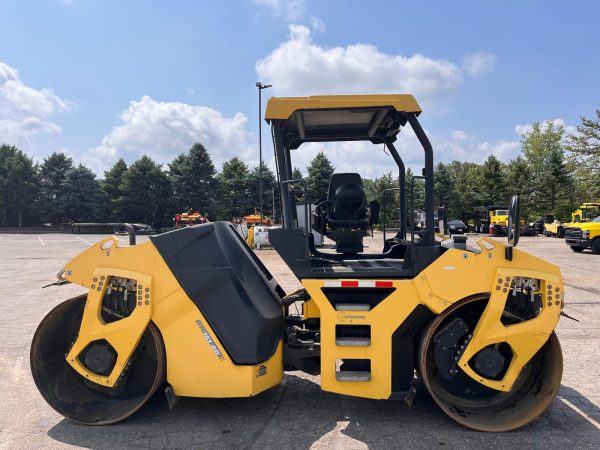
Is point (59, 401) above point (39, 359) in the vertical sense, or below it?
below

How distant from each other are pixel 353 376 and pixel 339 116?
7.41 feet

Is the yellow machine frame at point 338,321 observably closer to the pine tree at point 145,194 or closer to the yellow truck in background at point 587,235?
the yellow truck in background at point 587,235

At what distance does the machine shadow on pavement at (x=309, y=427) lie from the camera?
10.6 feet

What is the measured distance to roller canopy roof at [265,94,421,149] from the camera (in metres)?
3.60

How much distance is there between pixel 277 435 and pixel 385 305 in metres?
1.26

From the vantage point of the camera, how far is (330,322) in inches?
135

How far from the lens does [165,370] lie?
3.53 m

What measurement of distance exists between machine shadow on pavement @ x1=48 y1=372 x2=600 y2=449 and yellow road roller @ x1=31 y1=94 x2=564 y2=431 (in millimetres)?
152

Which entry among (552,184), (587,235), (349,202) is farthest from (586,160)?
(349,202)

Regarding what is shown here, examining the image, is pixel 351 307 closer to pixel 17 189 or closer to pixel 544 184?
pixel 544 184

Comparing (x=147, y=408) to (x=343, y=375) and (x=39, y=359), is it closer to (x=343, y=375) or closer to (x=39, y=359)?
(x=39, y=359)

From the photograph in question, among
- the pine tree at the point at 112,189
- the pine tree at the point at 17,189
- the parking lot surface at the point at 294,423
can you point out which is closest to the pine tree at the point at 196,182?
the pine tree at the point at 112,189

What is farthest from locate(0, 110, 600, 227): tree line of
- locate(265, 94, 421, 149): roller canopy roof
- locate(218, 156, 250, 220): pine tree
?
locate(265, 94, 421, 149): roller canopy roof

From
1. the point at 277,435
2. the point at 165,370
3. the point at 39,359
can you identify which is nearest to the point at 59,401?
the point at 39,359
